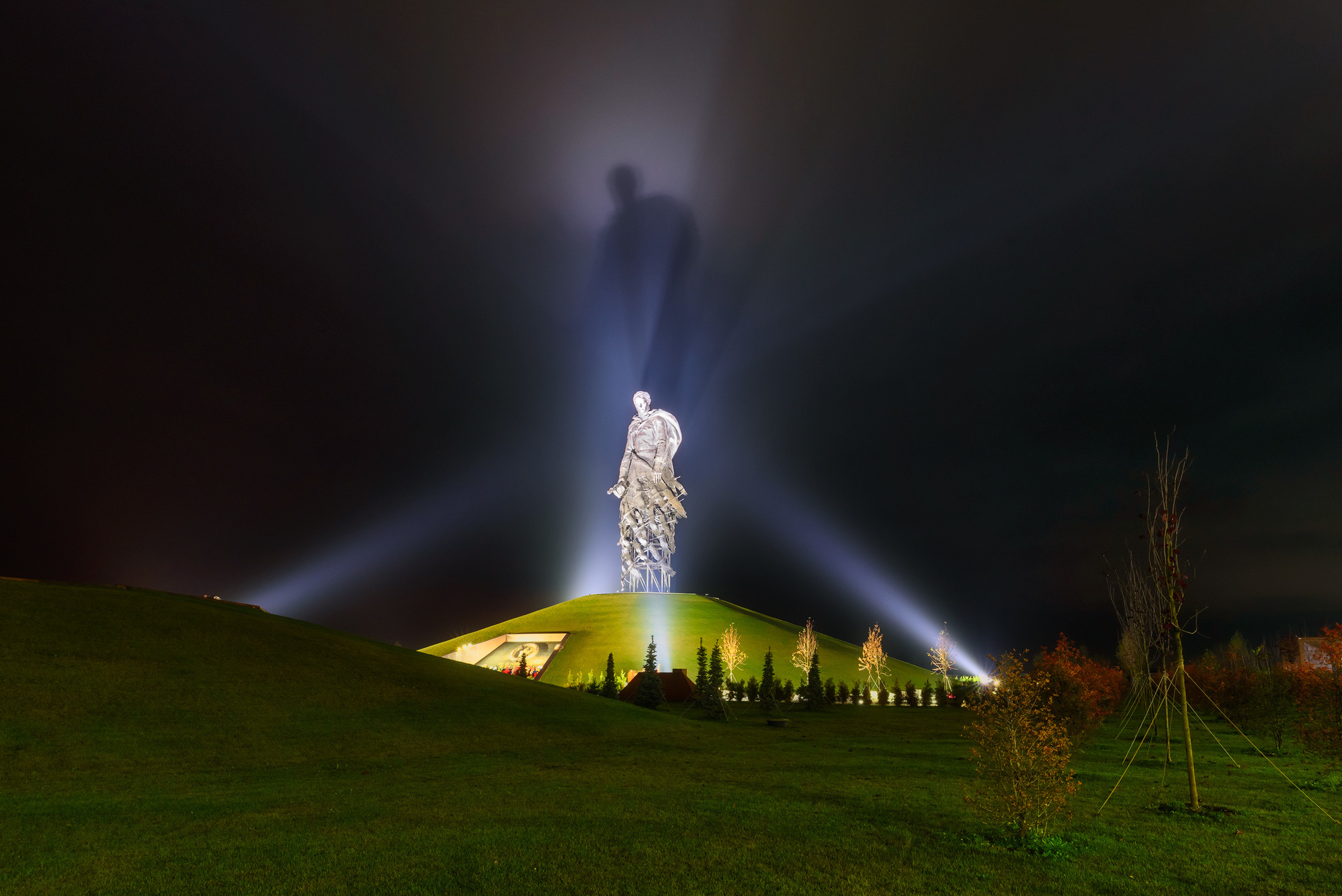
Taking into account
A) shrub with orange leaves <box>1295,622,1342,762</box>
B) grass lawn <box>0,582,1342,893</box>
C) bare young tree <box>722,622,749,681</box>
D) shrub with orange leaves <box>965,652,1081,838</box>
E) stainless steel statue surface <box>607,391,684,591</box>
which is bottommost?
grass lawn <box>0,582,1342,893</box>

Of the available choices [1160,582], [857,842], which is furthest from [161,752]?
[1160,582]

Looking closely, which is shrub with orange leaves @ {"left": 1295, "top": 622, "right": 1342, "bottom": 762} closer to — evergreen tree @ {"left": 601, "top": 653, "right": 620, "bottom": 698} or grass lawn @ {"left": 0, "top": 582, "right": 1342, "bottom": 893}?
grass lawn @ {"left": 0, "top": 582, "right": 1342, "bottom": 893}

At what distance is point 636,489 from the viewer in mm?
107562

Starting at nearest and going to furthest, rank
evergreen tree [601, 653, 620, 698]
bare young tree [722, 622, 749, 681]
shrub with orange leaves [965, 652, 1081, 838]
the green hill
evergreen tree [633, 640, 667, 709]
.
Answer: shrub with orange leaves [965, 652, 1081, 838] → evergreen tree [633, 640, 667, 709] → evergreen tree [601, 653, 620, 698] → bare young tree [722, 622, 749, 681] → the green hill

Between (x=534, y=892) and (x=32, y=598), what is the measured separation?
3737 centimetres

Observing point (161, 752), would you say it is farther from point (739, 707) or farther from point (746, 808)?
point (739, 707)

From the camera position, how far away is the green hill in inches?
3219

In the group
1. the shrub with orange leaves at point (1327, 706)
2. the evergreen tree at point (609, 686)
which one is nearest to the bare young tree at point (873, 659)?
the evergreen tree at point (609, 686)

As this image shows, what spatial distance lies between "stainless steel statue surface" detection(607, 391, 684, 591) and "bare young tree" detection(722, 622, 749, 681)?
31.1 metres

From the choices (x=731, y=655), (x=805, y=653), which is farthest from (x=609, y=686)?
(x=805, y=653)

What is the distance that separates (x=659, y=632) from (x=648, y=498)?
23192 millimetres

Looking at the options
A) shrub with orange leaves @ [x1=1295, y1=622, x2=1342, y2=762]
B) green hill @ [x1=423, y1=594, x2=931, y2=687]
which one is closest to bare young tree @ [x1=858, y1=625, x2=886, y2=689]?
green hill @ [x1=423, y1=594, x2=931, y2=687]

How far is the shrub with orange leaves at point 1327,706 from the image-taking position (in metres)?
18.8

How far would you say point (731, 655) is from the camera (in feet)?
247
